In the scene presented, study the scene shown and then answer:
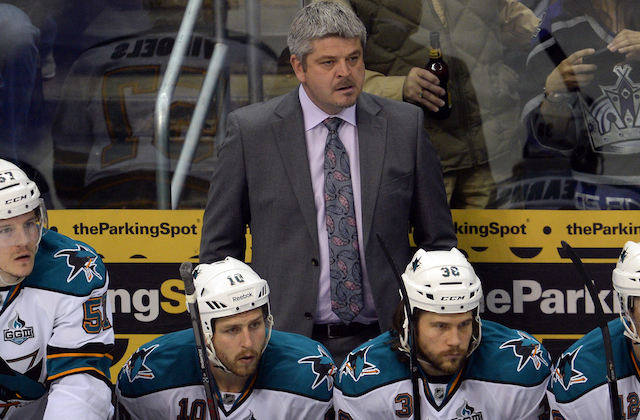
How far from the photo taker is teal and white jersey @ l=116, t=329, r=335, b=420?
3484 millimetres

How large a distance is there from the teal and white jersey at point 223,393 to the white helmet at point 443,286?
0.38 metres

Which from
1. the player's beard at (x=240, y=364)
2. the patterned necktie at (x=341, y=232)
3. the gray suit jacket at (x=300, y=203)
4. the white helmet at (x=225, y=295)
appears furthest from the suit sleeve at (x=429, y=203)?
the player's beard at (x=240, y=364)

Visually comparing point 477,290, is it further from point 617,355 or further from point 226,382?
point 226,382

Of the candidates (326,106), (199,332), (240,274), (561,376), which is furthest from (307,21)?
(561,376)

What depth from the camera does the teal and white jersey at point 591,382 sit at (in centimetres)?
333

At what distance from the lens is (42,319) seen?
11.0 feet

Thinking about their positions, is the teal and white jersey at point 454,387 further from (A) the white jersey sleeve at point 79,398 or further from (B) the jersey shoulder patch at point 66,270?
(B) the jersey shoulder patch at point 66,270

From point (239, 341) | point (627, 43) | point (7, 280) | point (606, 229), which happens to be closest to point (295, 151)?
point (239, 341)

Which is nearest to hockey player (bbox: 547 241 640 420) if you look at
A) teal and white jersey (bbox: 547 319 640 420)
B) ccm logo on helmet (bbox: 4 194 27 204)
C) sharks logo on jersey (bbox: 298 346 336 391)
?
teal and white jersey (bbox: 547 319 640 420)

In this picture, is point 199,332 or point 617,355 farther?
point 617,355

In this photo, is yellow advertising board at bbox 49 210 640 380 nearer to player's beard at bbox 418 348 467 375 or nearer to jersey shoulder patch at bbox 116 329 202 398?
jersey shoulder patch at bbox 116 329 202 398

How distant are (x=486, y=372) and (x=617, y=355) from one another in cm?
47

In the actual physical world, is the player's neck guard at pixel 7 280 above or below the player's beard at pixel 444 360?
above

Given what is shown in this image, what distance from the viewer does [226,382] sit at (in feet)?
11.5
